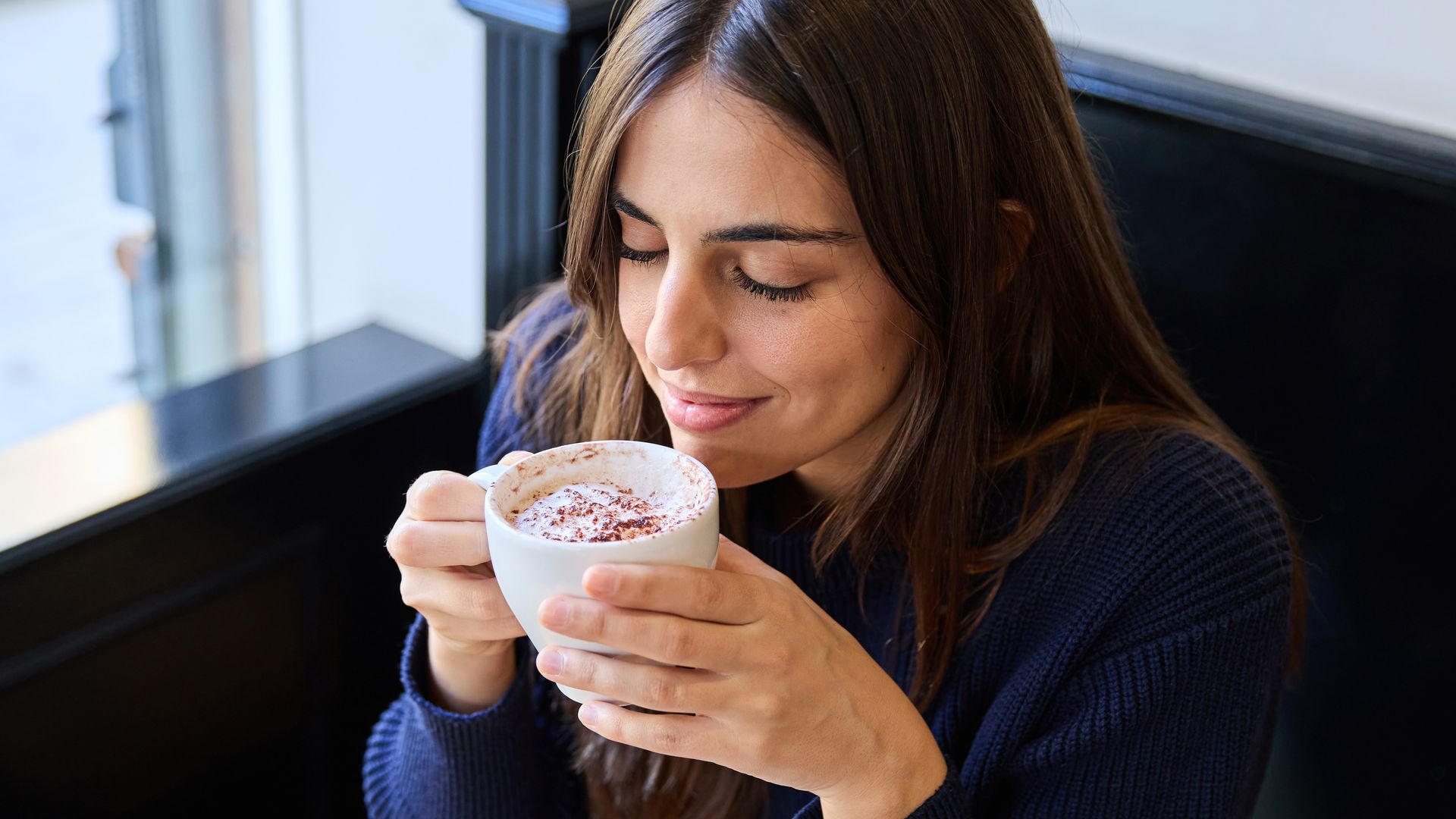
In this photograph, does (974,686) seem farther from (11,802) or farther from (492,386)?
(11,802)

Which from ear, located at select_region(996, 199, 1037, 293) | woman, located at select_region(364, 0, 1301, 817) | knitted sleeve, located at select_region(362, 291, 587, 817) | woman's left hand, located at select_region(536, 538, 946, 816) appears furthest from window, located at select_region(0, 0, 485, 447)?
woman's left hand, located at select_region(536, 538, 946, 816)

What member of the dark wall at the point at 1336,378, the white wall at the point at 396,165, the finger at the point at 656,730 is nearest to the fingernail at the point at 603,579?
the finger at the point at 656,730

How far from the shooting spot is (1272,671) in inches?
47.8

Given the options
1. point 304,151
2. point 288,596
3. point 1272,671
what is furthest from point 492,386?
point 1272,671

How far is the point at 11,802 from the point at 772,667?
3.26 ft

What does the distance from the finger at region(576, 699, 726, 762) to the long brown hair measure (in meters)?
0.31

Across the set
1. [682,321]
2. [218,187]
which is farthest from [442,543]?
[218,187]

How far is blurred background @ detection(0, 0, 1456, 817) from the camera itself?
4.87 feet

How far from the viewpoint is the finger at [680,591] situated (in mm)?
812

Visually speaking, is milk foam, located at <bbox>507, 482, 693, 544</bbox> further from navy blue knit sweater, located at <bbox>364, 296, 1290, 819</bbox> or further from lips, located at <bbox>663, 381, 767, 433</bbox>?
navy blue knit sweater, located at <bbox>364, 296, 1290, 819</bbox>

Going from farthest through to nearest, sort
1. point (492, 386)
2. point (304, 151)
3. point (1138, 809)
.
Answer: point (304, 151), point (492, 386), point (1138, 809)

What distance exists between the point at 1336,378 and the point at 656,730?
1039 millimetres

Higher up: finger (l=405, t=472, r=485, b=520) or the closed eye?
the closed eye

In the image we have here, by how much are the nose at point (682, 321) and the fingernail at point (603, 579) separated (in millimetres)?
247
